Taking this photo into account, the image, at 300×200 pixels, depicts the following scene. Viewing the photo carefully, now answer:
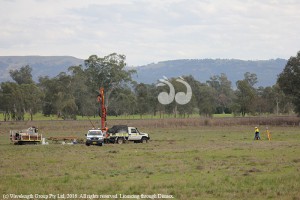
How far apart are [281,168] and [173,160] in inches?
284

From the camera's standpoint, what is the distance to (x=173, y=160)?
101 ft

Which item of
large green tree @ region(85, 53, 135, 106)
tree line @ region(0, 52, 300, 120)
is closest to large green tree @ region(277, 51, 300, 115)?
tree line @ region(0, 52, 300, 120)

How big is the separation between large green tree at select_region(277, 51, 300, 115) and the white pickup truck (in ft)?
181

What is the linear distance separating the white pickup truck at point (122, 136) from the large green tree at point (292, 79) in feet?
181

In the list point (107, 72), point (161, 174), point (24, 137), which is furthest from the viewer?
point (107, 72)

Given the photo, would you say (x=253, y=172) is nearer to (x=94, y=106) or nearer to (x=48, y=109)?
(x=94, y=106)

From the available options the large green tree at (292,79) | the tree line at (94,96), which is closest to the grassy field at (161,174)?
the large green tree at (292,79)

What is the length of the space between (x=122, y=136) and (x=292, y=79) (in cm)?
5704

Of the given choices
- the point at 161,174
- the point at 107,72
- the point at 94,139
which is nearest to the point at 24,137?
the point at 94,139

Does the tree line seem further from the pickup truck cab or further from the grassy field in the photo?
the grassy field

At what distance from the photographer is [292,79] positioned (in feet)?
324

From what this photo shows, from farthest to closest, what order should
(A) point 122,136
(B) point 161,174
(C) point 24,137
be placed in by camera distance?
(A) point 122,136 → (C) point 24,137 → (B) point 161,174

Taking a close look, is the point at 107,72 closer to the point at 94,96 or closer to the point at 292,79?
the point at 94,96

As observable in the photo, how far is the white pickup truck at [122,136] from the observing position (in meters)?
50.4
